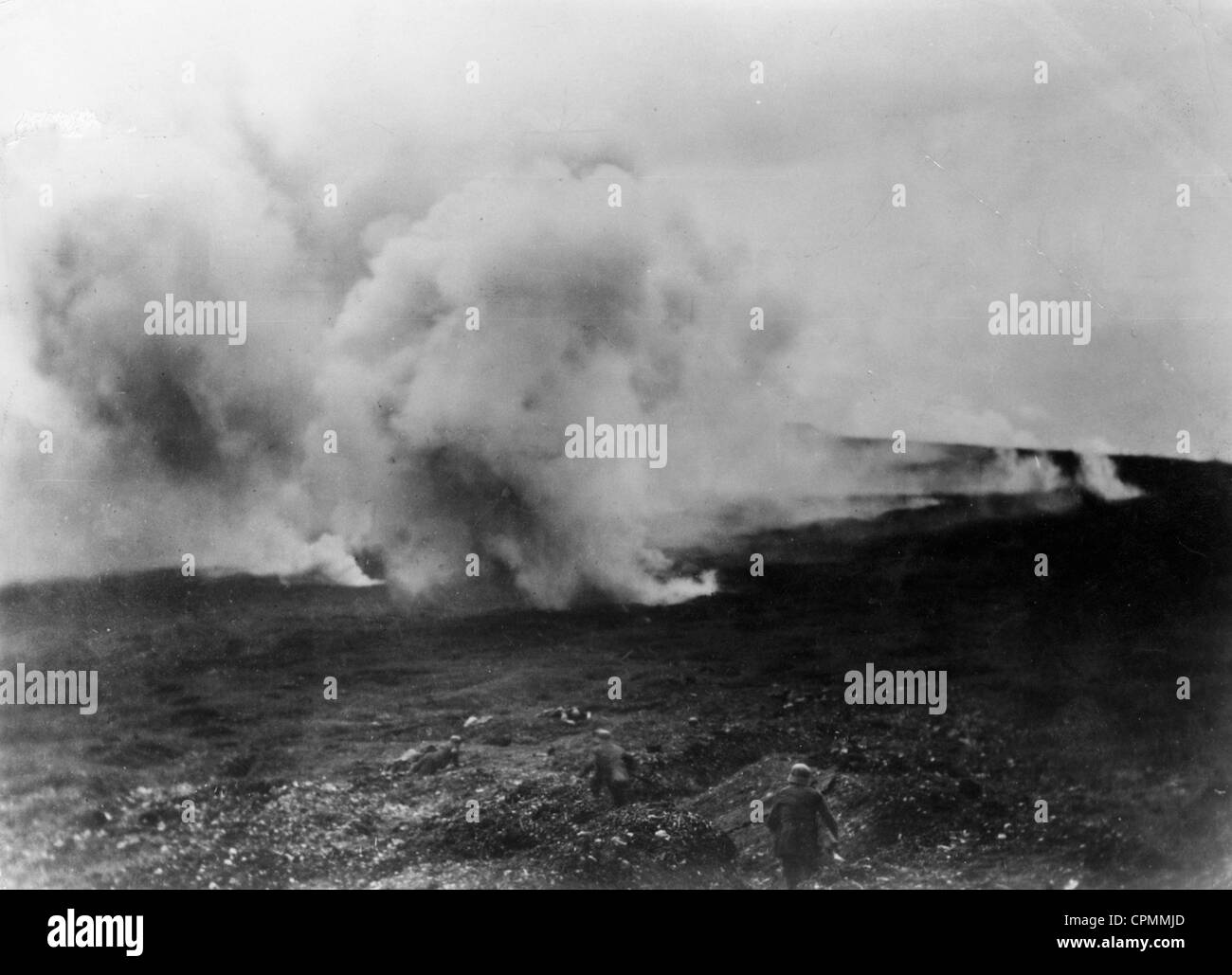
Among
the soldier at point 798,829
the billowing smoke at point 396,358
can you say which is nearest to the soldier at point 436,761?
the billowing smoke at point 396,358

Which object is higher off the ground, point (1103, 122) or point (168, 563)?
point (1103, 122)

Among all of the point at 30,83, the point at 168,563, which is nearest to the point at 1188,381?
the point at 168,563

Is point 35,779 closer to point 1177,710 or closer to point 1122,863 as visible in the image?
point 1122,863

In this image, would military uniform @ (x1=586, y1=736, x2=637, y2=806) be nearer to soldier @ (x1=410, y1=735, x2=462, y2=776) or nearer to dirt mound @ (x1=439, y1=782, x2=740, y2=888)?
dirt mound @ (x1=439, y1=782, x2=740, y2=888)

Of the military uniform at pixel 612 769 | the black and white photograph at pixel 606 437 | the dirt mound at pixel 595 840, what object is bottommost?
the dirt mound at pixel 595 840

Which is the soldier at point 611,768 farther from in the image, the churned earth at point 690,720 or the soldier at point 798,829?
the soldier at point 798,829
